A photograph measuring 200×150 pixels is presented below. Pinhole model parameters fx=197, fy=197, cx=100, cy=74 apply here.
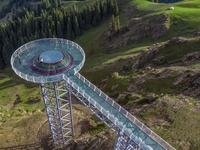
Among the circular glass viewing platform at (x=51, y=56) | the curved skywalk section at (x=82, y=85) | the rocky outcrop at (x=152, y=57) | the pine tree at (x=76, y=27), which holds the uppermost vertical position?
the circular glass viewing platform at (x=51, y=56)

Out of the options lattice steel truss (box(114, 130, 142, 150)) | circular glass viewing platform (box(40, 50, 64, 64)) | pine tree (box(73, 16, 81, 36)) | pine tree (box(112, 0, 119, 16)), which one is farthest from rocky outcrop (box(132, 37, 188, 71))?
pine tree (box(73, 16, 81, 36))

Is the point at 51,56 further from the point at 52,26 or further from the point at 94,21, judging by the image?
the point at 94,21

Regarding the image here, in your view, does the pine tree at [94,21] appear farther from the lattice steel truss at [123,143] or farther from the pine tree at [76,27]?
the lattice steel truss at [123,143]

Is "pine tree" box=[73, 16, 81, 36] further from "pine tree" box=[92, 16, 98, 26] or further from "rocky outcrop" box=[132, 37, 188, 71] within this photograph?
"rocky outcrop" box=[132, 37, 188, 71]

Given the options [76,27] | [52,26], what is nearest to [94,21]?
[76,27]

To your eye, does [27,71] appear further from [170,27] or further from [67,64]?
[170,27]

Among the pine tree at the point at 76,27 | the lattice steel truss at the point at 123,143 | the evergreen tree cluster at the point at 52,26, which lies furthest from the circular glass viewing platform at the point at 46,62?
the pine tree at the point at 76,27

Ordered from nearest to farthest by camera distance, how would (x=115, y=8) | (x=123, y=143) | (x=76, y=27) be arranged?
(x=123, y=143) → (x=76, y=27) → (x=115, y=8)
